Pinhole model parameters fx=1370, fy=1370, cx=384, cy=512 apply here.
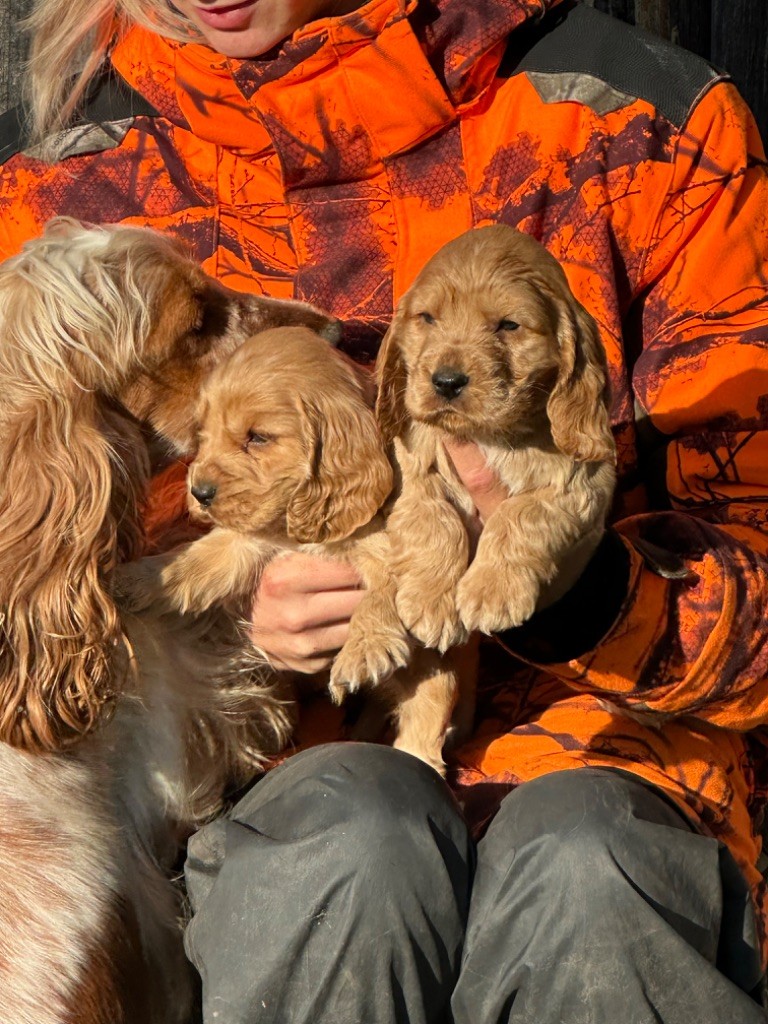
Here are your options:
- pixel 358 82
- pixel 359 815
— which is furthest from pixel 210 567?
pixel 358 82

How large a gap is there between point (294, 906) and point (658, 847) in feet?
2.03

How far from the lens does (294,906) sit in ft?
7.57

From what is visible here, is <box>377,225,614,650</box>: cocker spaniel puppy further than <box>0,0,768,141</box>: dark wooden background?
No

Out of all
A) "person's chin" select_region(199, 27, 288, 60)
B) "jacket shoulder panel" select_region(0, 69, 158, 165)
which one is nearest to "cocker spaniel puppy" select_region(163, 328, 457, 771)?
"person's chin" select_region(199, 27, 288, 60)

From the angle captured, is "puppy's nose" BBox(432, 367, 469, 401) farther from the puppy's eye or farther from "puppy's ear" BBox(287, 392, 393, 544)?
the puppy's eye

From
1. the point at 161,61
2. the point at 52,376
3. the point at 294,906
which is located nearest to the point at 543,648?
the point at 294,906

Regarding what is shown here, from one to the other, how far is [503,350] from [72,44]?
1883 mm

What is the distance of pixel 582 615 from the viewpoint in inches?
100

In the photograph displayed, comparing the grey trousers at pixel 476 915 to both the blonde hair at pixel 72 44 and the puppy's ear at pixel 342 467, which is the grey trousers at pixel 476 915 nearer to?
the puppy's ear at pixel 342 467

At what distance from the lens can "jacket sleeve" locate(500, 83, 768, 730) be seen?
2578mm

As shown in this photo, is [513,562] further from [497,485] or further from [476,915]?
[476,915]

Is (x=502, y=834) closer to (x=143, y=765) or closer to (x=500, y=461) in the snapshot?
(x=500, y=461)

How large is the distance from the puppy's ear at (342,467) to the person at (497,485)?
0.19 meters

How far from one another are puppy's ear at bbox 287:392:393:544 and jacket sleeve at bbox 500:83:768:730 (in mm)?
368
